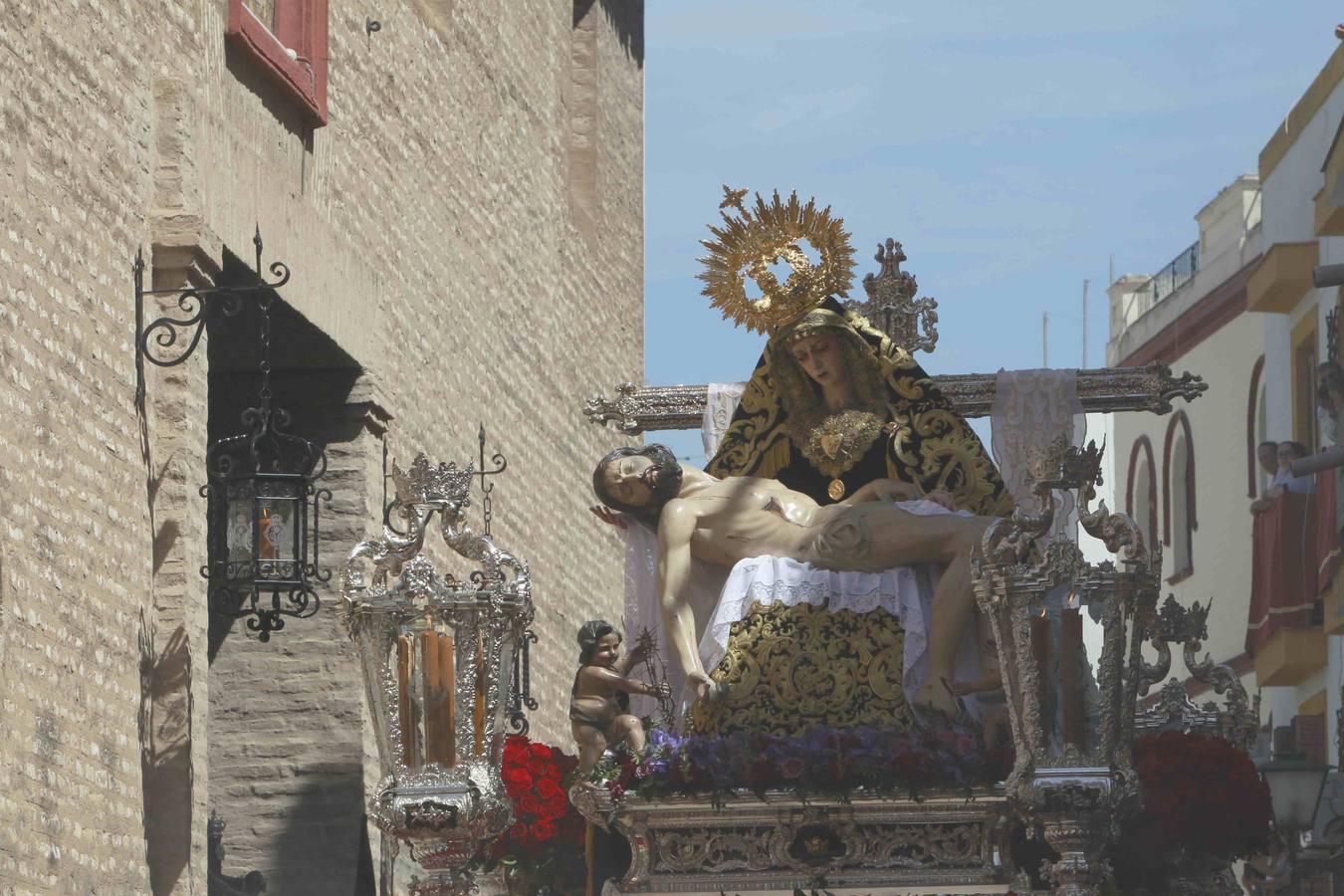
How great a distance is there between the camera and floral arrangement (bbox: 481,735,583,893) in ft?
36.9

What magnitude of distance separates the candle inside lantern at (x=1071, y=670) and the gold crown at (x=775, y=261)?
7.87 ft

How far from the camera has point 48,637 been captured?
11.5m

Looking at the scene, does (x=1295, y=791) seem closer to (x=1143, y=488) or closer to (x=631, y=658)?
(x=631, y=658)

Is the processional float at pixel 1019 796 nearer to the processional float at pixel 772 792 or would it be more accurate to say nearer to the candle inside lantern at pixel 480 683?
the processional float at pixel 772 792

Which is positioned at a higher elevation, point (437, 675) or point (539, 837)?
point (437, 675)

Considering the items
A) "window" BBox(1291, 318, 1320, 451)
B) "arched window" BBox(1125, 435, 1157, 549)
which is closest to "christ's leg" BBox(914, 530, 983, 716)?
"window" BBox(1291, 318, 1320, 451)

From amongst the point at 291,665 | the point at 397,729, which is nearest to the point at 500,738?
the point at 397,729

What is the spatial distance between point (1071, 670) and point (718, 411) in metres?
3.15

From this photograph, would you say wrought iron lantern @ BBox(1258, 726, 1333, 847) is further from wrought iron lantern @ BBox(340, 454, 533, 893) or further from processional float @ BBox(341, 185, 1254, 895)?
wrought iron lantern @ BBox(340, 454, 533, 893)

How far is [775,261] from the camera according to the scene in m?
12.2

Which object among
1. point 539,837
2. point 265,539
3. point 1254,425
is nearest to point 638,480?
Result: point 539,837

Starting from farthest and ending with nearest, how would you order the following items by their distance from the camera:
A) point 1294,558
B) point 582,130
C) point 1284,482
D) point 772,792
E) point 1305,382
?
1. point 1305,382
2. point 582,130
3. point 1294,558
4. point 1284,482
5. point 772,792

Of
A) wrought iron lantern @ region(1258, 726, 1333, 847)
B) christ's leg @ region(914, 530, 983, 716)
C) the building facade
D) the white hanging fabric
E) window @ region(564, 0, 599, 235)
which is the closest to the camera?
christ's leg @ region(914, 530, 983, 716)

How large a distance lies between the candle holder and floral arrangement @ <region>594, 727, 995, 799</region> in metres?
0.50
